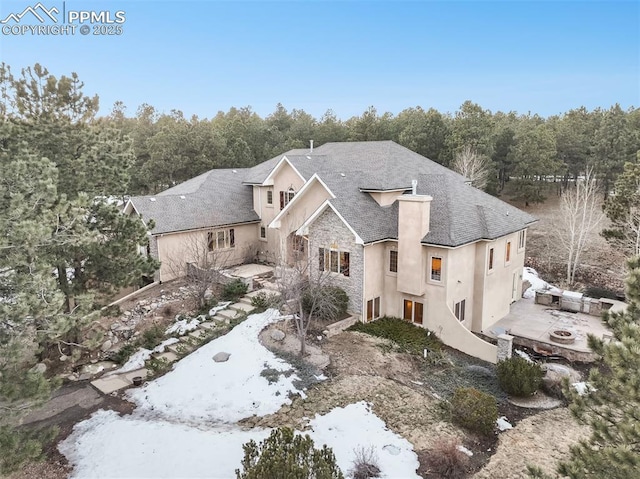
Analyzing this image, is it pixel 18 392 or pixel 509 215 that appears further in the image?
pixel 509 215

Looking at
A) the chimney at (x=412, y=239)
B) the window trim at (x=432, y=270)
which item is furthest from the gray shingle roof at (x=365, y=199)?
the window trim at (x=432, y=270)

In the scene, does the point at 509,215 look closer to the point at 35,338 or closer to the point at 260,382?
the point at 260,382

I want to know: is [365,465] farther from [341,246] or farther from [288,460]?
[341,246]

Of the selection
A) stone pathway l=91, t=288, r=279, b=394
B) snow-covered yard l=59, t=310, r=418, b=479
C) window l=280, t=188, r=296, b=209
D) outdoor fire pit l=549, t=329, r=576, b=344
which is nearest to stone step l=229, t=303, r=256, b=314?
stone pathway l=91, t=288, r=279, b=394

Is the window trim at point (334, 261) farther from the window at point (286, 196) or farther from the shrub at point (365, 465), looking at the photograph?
the shrub at point (365, 465)

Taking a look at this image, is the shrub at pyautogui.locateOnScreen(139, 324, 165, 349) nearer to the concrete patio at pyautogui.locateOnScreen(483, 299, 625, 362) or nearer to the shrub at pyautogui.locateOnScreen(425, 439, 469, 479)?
the shrub at pyautogui.locateOnScreen(425, 439, 469, 479)

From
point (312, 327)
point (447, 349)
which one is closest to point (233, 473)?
point (312, 327)
